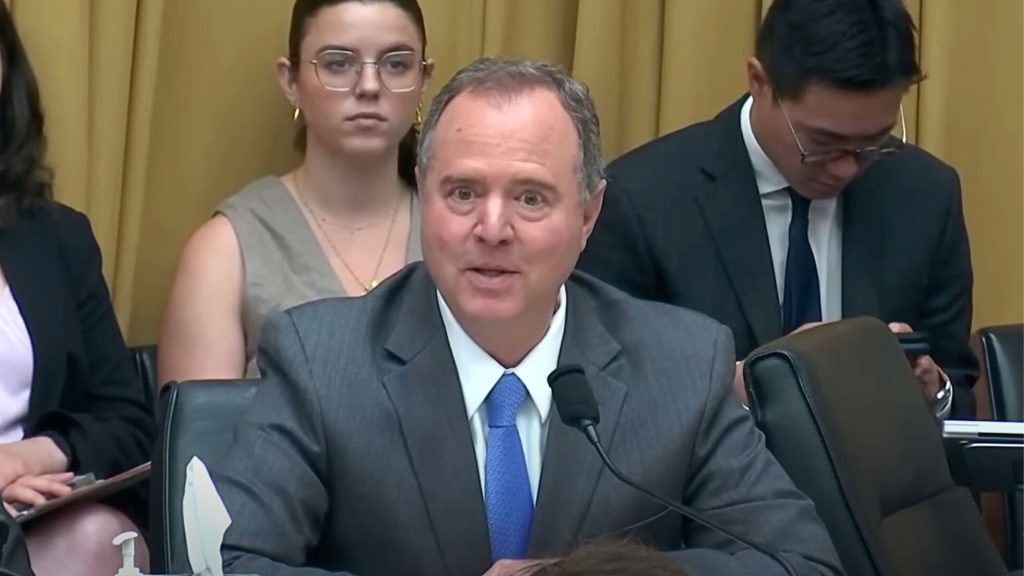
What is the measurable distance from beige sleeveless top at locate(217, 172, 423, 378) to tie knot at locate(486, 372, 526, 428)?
90 centimetres

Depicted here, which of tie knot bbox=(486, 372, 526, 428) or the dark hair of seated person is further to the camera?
tie knot bbox=(486, 372, 526, 428)

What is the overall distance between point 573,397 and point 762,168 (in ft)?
3.80

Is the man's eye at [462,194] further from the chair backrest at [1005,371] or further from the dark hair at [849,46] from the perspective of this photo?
the chair backrest at [1005,371]

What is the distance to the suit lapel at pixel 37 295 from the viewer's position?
2.49 meters

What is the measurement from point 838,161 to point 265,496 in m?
1.29

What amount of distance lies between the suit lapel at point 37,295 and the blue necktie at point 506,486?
941 millimetres

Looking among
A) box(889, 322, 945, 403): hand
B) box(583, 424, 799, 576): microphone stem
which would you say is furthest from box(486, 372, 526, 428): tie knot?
box(889, 322, 945, 403): hand

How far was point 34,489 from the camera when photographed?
2.26 meters

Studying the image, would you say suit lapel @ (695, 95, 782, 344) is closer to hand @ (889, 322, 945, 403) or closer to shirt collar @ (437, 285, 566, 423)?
hand @ (889, 322, 945, 403)

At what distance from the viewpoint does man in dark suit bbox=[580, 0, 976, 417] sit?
8.54ft

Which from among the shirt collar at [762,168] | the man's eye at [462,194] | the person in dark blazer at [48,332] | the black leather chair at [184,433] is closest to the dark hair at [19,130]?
the person in dark blazer at [48,332]

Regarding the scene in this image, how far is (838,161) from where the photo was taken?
8.71 ft

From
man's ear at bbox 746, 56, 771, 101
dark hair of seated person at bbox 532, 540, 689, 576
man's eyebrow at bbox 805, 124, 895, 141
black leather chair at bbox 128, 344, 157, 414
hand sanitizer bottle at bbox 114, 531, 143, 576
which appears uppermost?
man's ear at bbox 746, 56, 771, 101

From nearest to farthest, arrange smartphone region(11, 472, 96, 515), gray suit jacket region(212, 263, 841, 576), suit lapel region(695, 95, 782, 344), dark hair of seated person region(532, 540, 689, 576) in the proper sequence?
dark hair of seated person region(532, 540, 689, 576)
gray suit jacket region(212, 263, 841, 576)
smartphone region(11, 472, 96, 515)
suit lapel region(695, 95, 782, 344)
